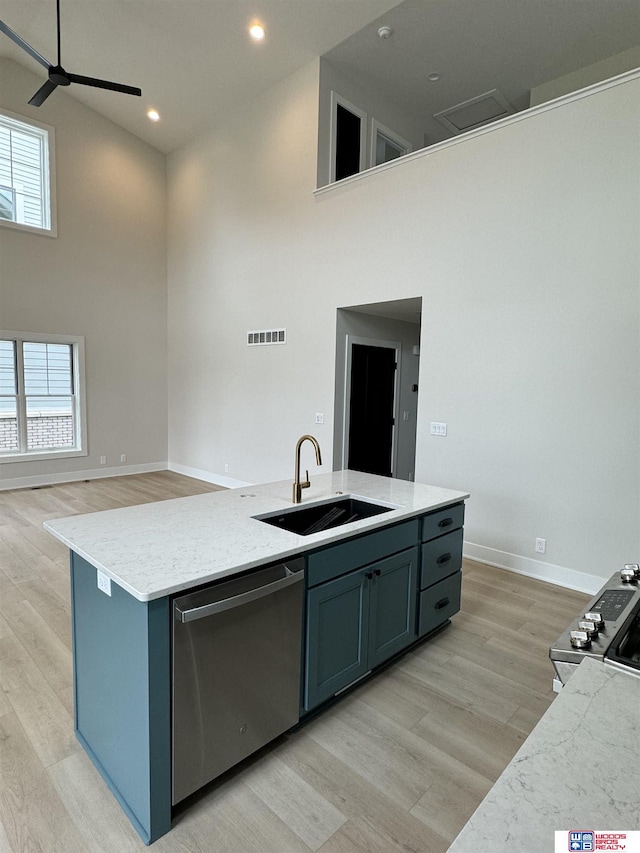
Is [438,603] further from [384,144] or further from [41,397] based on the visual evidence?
[41,397]

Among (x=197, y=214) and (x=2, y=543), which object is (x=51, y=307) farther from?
(x=2, y=543)

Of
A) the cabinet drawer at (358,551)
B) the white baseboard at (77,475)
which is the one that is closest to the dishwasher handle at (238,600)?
the cabinet drawer at (358,551)

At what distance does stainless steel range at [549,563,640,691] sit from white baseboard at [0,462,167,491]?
713 centimetres

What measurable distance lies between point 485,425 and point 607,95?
251cm

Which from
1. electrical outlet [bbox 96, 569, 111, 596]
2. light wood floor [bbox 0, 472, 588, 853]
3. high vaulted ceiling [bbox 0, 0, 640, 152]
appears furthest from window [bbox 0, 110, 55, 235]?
electrical outlet [bbox 96, 569, 111, 596]

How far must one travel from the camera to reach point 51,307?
6.61 m

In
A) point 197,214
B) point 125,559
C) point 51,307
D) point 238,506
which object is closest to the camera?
point 125,559

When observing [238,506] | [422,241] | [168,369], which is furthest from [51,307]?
[238,506]

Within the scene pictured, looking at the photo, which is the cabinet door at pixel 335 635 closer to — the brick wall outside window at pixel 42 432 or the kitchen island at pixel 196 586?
the kitchen island at pixel 196 586

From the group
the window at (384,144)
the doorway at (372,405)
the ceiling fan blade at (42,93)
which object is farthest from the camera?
the window at (384,144)

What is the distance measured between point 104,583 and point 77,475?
6.15 m

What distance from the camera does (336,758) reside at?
1.87m

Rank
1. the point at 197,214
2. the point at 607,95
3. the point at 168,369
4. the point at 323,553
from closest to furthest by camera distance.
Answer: the point at 323,553
the point at 607,95
the point at 197,214
the point at 168,369

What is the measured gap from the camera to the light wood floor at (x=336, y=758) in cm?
154
